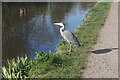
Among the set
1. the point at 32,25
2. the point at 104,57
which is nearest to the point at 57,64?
the point at 104,57

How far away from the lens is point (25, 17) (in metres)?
22.5

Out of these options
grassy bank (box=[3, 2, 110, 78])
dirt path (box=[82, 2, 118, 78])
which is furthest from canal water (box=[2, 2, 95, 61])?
dirt path (box=[82, 2, 118, 78])

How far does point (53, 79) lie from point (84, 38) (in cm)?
587

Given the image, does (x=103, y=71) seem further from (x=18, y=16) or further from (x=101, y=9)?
(x=101, y=9)

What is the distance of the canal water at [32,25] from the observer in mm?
14625

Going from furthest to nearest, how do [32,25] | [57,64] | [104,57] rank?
[32,25] < [104,57] < [57,64]

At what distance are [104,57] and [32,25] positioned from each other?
370 inches

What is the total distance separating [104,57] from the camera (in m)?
11.2

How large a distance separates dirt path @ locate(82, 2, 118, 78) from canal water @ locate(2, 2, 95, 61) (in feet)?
8.17

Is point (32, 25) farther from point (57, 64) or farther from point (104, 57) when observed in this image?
point (57, 64)

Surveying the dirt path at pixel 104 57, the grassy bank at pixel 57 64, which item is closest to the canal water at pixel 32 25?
the grassy bank at pixel 57 64

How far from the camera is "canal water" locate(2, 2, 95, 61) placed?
14625 millimetres

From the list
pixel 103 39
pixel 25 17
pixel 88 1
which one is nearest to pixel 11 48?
pixel 103 39

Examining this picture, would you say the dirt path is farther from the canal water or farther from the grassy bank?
the canal water
